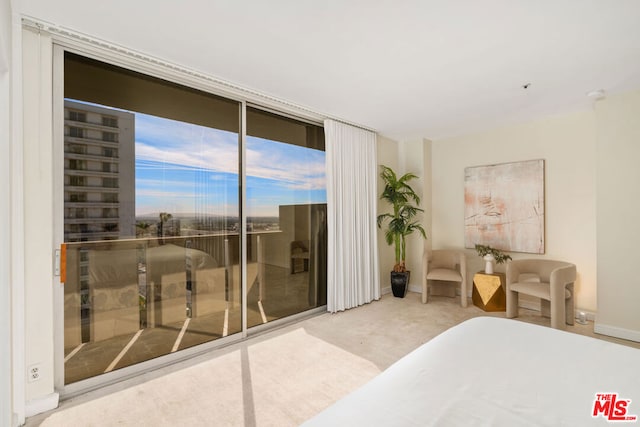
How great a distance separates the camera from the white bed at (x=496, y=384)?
97cm

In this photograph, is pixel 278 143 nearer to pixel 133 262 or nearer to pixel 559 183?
pixel 133 262

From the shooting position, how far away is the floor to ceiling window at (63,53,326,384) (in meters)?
2.31

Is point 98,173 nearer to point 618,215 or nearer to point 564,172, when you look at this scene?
point 618,215

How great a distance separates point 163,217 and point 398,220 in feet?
11.0

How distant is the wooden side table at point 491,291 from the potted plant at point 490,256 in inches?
5.0

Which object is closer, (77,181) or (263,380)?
(77,181)

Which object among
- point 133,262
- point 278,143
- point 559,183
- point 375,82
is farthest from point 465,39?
point 133,262

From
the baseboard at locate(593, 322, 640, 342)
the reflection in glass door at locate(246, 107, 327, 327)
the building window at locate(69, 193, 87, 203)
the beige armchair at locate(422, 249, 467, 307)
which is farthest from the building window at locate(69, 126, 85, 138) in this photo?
the baseboard at locate(593, 322, 640, 342)

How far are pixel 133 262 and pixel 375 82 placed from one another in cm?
275

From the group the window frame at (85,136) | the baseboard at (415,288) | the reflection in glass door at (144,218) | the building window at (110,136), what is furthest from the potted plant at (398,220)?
the building window at (110,136)

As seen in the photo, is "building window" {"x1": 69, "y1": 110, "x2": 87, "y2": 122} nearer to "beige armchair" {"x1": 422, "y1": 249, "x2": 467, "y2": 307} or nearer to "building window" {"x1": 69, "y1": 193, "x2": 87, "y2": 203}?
"building window" {"x1": 69, "y1": 193, "x2": 87, "y2": 203}

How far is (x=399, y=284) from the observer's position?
4.70m

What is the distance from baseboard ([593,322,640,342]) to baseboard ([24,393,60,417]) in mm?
5033

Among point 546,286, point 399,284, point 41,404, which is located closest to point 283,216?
point 399,284
